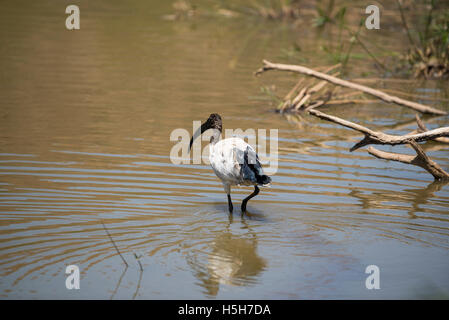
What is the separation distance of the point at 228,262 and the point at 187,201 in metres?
1.51

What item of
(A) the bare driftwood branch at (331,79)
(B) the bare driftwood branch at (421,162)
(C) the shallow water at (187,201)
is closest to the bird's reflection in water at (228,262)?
(C) the shallow water at (187,201)

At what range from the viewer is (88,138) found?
8.78 m

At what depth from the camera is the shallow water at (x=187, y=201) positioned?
4898 millimetres

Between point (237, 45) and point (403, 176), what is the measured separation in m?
10.3

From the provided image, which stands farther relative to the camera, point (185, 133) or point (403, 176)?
point (185, 133)

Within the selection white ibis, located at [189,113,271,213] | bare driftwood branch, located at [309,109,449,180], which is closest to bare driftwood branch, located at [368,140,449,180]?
bare driftwood branch, located at [309,109,449,180]

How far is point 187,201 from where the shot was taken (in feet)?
21.9

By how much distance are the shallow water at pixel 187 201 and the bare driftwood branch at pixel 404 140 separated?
0.66 ft

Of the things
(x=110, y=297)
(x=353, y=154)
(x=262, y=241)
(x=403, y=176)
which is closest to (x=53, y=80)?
(x=353, y=154)

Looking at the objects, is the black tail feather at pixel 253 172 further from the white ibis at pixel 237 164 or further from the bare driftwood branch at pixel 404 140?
the bare driftwood branch at pixel 404 140

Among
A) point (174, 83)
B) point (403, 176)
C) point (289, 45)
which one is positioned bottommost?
point (403, 176)

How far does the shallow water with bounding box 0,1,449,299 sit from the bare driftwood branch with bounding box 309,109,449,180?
0.66ft

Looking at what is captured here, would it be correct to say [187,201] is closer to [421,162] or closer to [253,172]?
[253,172]
